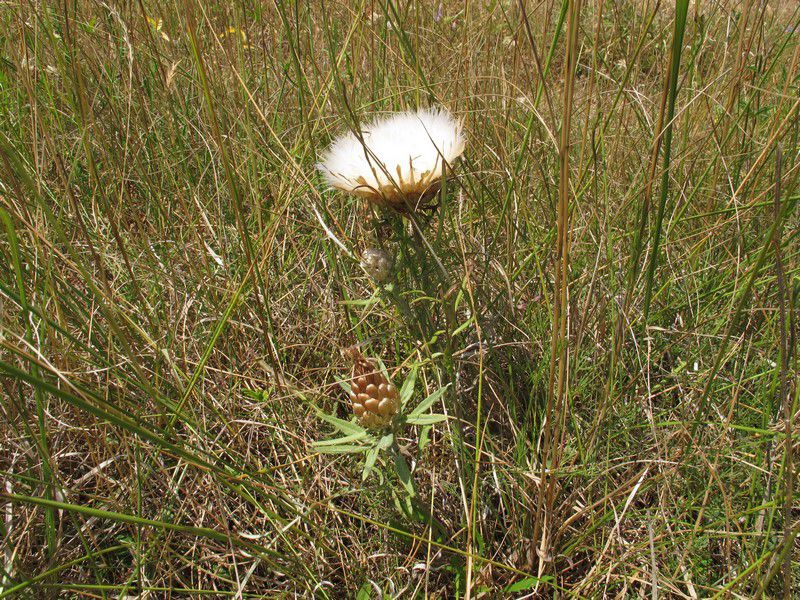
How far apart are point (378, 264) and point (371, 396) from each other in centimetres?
24

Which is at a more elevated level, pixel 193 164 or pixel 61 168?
pixel 61 168

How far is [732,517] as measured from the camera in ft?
3.31

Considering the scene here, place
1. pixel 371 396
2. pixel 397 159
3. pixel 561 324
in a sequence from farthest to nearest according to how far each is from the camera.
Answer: pixel 397 159, pixel 371 396, pixel 561 324

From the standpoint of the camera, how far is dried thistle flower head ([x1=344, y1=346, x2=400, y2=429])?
41.6 inches

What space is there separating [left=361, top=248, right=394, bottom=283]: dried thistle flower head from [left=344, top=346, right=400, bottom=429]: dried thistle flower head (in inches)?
6.0

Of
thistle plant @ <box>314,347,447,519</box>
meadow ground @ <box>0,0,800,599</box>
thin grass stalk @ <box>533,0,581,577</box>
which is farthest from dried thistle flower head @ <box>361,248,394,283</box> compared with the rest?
thin grass stalk @ <box>533,0,581,577</box>

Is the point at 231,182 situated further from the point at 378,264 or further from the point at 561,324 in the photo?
the point at 561,324

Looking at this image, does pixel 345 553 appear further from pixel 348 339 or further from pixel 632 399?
pixel 632 399

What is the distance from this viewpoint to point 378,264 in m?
1.14

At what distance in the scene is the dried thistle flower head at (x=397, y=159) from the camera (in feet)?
3.68

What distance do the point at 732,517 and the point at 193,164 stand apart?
1715 mm

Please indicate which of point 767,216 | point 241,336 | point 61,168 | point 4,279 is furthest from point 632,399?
point 4,279

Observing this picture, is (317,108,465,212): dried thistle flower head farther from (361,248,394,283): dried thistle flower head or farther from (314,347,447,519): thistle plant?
(314,347,447,519): thistle plant

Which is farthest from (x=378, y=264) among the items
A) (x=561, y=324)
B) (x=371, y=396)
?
(x=561, y=324)
